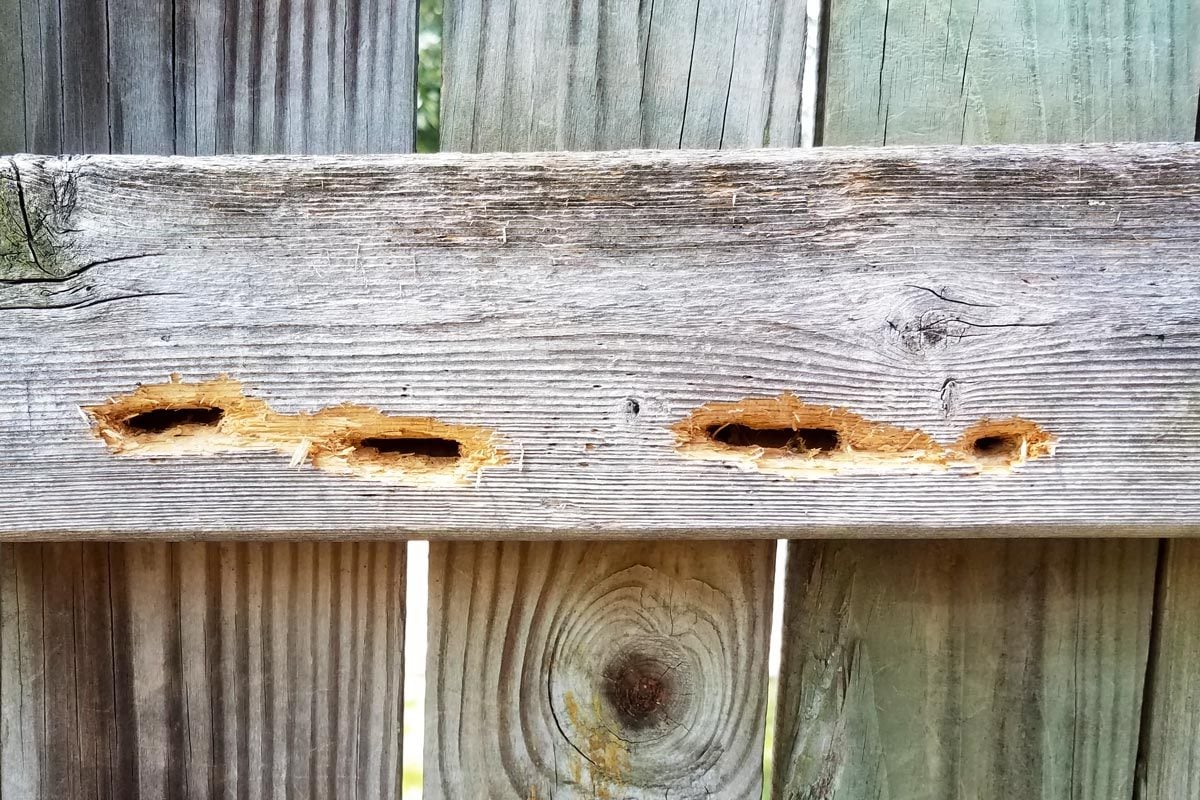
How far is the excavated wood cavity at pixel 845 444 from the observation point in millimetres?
871

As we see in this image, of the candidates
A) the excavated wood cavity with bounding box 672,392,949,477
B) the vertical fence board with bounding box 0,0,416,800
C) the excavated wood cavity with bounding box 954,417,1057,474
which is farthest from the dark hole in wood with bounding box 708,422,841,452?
the vertical fence board with bounding box 0,0,416,800

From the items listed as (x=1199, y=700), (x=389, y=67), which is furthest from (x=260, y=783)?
(x=1199, y=700)

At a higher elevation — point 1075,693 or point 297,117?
point 297,117

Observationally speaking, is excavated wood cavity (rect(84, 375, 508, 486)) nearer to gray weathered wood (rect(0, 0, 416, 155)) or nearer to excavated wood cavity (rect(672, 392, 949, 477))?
excavated wood cavity (rect(672, 392, 949, 477))

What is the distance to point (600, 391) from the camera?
33.9 inches

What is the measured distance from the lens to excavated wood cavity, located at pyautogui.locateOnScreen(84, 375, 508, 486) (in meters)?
0.87

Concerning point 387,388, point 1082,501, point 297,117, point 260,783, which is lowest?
point 260,783

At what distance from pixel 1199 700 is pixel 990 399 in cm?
62

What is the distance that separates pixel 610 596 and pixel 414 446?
13.4 inches

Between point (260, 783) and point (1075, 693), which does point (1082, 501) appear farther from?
point (260, 783)

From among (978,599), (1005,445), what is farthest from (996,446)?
(978,599)

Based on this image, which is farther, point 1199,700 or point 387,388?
point 1199,700

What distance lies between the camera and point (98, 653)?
1.07 metres

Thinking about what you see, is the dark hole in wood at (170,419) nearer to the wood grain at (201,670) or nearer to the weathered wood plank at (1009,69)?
the wood grain at (201,670)
